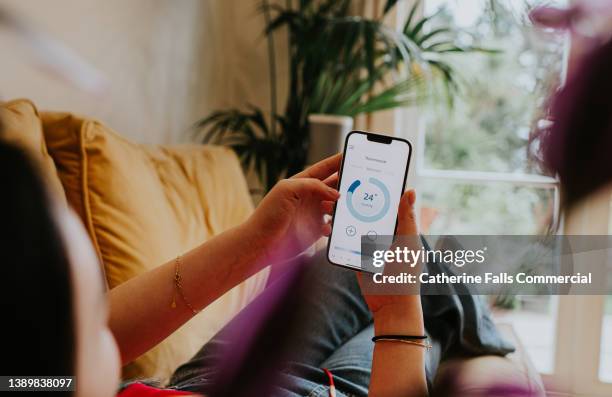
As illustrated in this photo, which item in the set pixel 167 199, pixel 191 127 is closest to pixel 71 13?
pixel 167 199

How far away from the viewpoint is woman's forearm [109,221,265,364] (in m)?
0.68

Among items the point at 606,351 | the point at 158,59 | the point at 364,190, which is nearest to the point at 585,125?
the point at 364,190

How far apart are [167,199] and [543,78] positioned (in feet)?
4.17

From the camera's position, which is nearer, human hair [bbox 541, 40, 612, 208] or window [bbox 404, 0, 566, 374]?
human hair [bbox 541, 40, 612, 208]

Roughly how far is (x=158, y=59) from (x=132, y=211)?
3.02ft

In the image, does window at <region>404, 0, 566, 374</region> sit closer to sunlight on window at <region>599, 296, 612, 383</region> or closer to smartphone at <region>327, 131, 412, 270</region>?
sunlight on window at <region>599, 296, 612, 383</region>

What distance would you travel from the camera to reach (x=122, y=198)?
1.10 m

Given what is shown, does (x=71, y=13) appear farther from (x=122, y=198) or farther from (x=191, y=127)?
(x=191, y=127)

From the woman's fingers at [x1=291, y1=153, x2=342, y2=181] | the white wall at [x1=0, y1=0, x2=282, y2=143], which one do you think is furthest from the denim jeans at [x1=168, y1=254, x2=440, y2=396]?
the white wall at [x1=0, y1=0, x2=282, y2=143]

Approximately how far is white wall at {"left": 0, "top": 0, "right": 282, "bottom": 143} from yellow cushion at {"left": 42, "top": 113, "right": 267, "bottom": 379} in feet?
0.32

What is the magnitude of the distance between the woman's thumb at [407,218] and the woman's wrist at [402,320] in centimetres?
6

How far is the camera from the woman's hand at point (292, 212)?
0.68 m

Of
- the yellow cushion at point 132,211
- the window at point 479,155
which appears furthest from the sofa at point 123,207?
the window at point 479,155

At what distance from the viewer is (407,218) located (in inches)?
21.1
